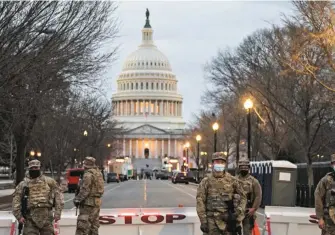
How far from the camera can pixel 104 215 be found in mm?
14375

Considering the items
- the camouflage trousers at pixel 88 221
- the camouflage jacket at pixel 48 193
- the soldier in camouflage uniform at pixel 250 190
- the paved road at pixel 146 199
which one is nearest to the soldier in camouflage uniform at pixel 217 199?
the camouflage jacket at pixel 48 193

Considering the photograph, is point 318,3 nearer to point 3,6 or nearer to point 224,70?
→ point 3,6

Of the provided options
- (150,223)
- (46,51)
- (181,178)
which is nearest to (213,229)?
(150,223)

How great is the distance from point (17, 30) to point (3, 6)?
1.11m

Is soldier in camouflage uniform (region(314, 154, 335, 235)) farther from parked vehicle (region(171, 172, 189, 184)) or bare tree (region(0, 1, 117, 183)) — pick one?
parked vehicle (region(171, 172, 189, 184))

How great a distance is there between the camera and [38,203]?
11.5m

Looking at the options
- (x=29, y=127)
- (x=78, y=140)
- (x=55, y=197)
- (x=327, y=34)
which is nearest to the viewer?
(x=55, y=197)

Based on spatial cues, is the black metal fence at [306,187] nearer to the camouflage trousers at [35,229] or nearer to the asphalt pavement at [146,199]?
the asphalt pavement at [146,199]

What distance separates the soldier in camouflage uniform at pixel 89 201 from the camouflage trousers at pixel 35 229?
4.41 ft

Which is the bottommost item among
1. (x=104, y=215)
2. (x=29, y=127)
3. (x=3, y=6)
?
(x=104, y=215)

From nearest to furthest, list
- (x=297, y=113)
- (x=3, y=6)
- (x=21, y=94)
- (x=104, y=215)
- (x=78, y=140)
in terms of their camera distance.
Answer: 1. (x=104, y=215)
2. (x=3, y=6)
3. (x=21, y=94)
4. (x=297, y=113)
5. (x=78, y=140)

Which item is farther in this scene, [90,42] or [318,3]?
[90,42]

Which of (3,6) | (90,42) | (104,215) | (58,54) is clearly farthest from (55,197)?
(90,42)

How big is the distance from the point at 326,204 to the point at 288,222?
4.02m
